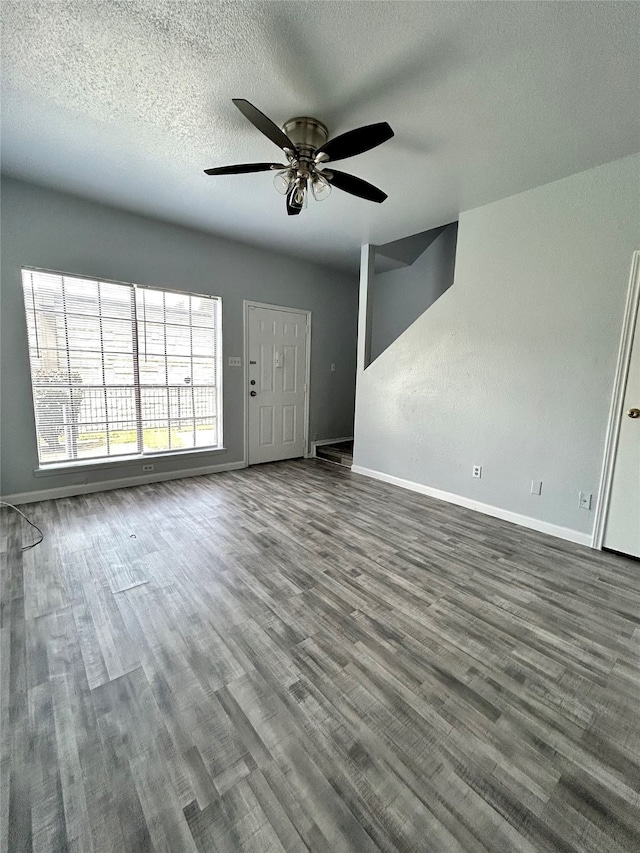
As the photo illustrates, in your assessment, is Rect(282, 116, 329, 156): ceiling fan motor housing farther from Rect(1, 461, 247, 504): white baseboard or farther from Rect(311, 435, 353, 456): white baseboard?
Rect(311, 435, 353, 456): white baseboard

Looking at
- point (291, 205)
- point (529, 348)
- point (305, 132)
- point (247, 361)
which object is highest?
point (305, 132)

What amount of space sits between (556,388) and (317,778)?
9.57 ft

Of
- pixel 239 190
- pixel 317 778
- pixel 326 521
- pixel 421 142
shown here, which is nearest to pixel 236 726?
pixel 317 778

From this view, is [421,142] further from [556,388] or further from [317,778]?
[317,778]

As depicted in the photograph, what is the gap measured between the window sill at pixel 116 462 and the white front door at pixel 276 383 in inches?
26.5

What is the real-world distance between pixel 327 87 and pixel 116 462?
3.63 meters

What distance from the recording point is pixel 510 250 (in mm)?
2996

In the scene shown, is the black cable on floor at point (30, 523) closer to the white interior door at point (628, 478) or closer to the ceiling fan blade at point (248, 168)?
the ceiling fan blade at point (248, 168)

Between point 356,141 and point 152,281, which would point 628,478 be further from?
point 152,281

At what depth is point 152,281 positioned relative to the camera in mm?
3797

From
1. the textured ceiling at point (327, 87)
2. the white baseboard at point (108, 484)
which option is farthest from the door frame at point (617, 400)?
the white baseboard at point (108, 484)

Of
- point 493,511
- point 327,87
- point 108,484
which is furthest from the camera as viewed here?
point 108,484

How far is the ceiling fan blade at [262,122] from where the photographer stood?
165 cm

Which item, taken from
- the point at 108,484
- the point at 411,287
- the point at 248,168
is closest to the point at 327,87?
the point at 248,168
